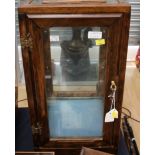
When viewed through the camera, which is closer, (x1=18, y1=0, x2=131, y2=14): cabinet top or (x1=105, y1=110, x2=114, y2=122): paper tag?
(x1=18, y1=0, x2=131, y2=14): cabinet top

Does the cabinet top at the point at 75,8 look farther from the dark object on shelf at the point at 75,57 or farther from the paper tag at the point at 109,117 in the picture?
the paper tag at the point at 109,117

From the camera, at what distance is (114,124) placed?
3.46ft

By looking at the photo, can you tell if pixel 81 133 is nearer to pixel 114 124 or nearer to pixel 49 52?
pixel 114 124

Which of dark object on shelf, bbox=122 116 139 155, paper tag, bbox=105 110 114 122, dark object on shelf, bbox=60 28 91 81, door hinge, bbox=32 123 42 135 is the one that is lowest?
dark object on shelf, bbox=122 116 139 155

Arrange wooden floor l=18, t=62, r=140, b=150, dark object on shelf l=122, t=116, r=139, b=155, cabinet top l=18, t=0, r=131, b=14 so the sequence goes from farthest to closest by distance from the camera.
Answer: wooden floor l=18, t=62, r=140, b=150
dark object on shelf l=122, t=116, r=139, b=155
cabinet top l=18, t=0, r=131, b=14

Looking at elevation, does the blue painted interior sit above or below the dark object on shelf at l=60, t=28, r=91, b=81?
below

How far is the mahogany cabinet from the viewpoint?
824 mm

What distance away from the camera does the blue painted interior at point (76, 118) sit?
3.58ft

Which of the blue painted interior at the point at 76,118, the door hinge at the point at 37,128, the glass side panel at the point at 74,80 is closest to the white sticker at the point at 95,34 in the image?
the glass side panel at the point at 74,80

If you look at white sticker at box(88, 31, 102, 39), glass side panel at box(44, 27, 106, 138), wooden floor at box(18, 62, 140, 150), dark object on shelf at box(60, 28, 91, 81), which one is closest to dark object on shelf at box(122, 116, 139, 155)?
wooden floor at box(18, 62, 140, 150)

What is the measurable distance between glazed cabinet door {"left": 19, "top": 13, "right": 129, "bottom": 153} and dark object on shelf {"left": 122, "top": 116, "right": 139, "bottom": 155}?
5.2 inches

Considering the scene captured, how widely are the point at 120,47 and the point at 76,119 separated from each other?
0.42 meters

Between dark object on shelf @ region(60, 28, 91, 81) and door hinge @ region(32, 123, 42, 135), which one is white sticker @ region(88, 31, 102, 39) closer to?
dark object on shelf @ region(60, 28, 91, 81)
